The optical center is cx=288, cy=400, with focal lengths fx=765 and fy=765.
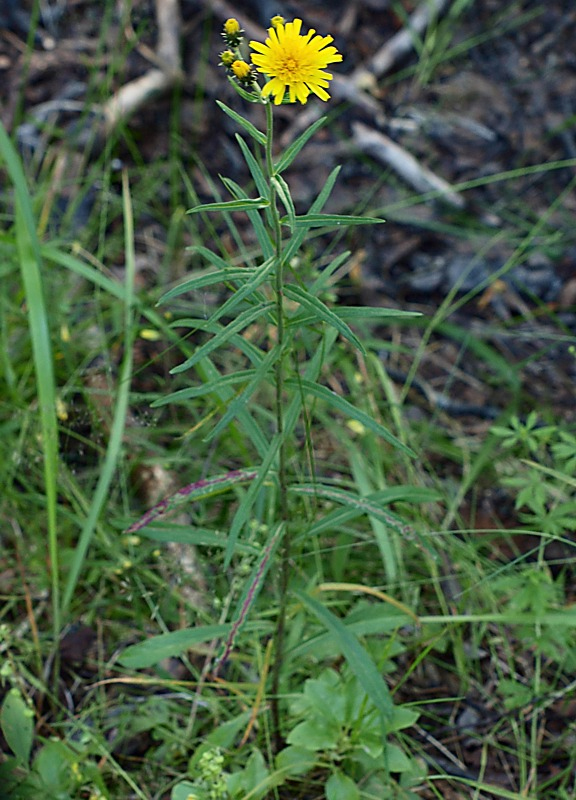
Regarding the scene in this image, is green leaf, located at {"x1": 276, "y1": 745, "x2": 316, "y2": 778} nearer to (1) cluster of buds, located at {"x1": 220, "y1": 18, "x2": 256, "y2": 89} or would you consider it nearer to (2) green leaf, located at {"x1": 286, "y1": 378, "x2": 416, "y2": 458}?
(2) green leaf, located at {"x1": 286, "y1": 378, "x2": 416, "y2": 458}

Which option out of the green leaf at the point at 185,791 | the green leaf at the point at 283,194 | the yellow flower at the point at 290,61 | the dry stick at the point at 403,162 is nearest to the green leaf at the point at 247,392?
the green leaf at the point at 283,194

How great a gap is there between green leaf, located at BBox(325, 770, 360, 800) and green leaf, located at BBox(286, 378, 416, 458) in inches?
26.5

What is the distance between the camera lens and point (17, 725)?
1550 millimetres

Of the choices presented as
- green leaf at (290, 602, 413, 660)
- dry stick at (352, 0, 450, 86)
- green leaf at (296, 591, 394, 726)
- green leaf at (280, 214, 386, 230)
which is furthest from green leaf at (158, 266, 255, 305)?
dry stick at (352, 0, 450, 86)

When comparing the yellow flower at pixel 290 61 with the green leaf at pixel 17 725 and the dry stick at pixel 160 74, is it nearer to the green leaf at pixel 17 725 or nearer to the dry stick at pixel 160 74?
the green leaf at pixel 17 725

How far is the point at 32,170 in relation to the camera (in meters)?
2.79

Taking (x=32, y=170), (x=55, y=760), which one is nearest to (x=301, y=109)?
(x=32, y=170)

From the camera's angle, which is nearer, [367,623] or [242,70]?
[242,70]

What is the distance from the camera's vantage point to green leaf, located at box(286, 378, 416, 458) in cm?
123

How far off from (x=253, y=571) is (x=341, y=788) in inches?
18.7

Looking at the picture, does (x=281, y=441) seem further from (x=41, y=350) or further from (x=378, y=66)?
(x=378, y=66)

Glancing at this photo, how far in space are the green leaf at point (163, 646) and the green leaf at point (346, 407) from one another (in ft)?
1.73

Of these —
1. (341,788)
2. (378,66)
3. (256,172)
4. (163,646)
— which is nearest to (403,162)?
(378,66)

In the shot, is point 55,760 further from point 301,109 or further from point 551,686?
point 301,109
